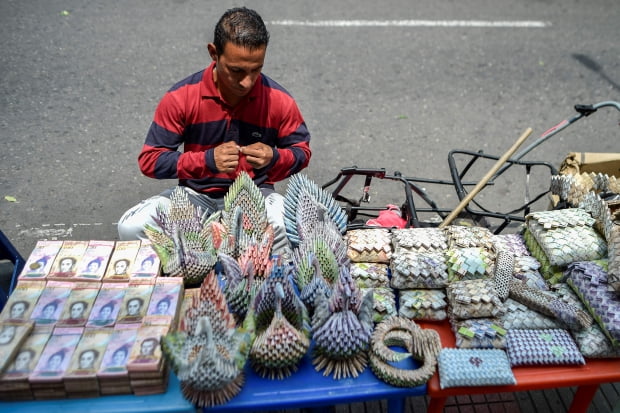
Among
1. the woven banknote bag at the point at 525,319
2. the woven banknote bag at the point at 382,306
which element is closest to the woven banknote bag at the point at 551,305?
the woven banknote bag at the point at 525,319

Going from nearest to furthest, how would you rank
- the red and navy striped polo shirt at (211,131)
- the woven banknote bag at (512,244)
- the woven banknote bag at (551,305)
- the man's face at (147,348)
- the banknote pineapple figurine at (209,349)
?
the banknote pineapple figurine at (209,349)
the man's face at (147,348)
the woven banknote bag at (551,305)
the woven banknote bag at (512,244)
the red and navy striped polo shirt at (211,131)

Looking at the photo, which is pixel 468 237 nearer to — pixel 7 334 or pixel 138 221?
pixel 138 221

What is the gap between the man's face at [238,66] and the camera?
7.18 ft

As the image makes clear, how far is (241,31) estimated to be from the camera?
216 cm

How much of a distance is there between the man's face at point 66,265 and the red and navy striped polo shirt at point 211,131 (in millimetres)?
644

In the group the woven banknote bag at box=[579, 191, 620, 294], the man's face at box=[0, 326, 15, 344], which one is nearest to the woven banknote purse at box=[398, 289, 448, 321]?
the woven banknote bag at box=[579, 191, 620, 294]

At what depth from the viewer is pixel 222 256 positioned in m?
1.96

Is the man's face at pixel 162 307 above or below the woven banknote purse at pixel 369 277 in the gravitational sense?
below

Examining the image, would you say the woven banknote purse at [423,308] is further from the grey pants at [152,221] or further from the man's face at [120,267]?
the man's face at [120,267]

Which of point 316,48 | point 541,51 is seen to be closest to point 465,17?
point 541,51

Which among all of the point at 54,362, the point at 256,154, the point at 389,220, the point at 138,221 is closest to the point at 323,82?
the point at 389,220

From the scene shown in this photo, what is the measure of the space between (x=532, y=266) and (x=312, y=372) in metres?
1.07

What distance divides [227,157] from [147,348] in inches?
36.2

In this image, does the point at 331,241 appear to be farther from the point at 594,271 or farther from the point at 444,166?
the point at 444,166
